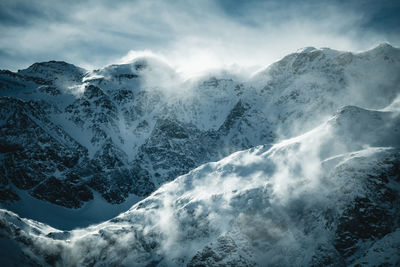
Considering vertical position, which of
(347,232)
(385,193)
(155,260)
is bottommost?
(155,260)

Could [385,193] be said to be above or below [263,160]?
below

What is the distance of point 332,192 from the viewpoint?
107 meters

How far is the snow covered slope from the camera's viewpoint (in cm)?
9810

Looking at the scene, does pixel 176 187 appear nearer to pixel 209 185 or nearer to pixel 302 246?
pixel 209 185

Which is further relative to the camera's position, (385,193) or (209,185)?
(209,185)

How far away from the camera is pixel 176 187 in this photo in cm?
16625

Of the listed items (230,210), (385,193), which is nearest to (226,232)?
(230,210)

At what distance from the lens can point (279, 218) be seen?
368 ft

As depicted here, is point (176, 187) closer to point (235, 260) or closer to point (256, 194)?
point (256, 194)

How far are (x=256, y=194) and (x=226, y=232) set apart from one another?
19.4 meters

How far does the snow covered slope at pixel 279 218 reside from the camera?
98.1m

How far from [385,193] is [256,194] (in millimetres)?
43491

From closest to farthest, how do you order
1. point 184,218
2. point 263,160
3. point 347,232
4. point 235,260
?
point 347,232 → point 235,260 → point 184,218 → point 263,160

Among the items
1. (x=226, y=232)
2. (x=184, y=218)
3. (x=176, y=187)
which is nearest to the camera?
(x=226, y=232)
